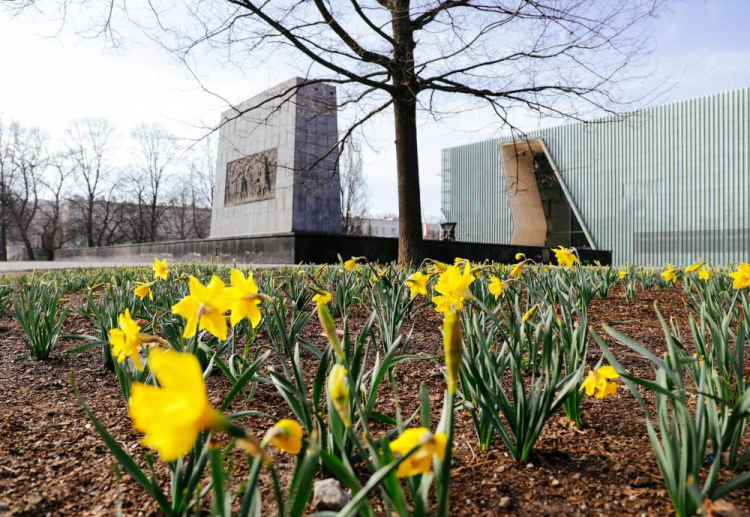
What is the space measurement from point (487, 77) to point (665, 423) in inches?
255

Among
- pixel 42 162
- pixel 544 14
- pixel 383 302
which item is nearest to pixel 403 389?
pixel 383 302

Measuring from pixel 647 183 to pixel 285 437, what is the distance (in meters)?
24.6

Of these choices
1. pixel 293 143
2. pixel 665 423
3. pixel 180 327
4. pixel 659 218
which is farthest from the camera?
pixel 659 218

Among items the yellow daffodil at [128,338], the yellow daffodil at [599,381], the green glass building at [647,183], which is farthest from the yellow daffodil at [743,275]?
the green glass building at [647,183]

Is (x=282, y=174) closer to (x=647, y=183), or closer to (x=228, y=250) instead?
(x=228, y=250)

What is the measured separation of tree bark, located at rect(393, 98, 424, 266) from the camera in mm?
6637

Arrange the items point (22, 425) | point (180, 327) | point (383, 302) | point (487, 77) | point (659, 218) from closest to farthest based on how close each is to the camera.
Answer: point (22, 425)
point (180, 327)
point (383, 302)
point (487, 77)
point (659, 218)

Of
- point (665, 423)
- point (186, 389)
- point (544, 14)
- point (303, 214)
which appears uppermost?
point (544, 14)

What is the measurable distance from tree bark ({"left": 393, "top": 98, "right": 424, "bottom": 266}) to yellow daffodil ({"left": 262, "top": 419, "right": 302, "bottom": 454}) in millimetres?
6020

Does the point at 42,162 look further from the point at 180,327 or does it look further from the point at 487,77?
the point at 180,327

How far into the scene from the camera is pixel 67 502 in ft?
3.39

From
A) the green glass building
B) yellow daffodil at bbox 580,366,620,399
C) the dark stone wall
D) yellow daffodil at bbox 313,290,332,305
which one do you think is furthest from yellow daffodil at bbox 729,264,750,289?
the green glass building

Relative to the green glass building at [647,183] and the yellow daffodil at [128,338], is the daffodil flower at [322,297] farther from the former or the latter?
the green glass building at [647,183]

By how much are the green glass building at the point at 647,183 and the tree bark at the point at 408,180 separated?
36.8 ft
